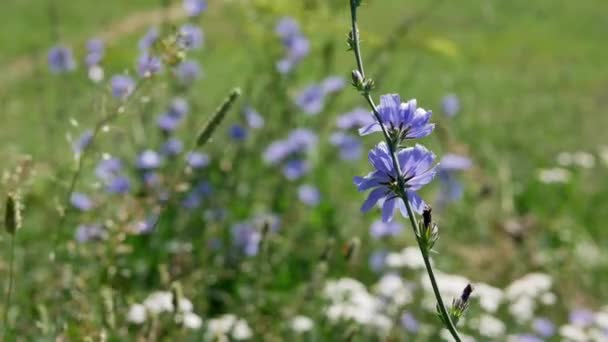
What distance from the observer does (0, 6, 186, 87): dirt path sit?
29.4 ft

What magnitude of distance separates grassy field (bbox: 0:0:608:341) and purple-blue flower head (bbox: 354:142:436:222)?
0.26m

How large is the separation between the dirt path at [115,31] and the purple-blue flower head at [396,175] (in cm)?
678

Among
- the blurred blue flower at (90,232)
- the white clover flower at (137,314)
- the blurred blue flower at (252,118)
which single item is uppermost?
the blurred blue flower at (252,118)

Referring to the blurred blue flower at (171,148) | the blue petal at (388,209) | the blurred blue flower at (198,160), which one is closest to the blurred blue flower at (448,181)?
the blurred blue flower at (198,160)

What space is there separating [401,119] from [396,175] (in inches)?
3.5

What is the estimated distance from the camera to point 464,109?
8.41 m

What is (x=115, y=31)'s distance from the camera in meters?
11.1

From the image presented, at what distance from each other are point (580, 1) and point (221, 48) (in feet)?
18.7

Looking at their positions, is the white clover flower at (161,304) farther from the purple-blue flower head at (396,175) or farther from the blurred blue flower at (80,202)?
the purple-blue flower head at (396,175)

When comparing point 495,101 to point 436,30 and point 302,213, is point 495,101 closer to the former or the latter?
point 436,30

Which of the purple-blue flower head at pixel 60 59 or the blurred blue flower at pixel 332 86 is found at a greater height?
the blurred blue flower at pixel 332 86

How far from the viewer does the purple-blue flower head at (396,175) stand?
4.68 feet

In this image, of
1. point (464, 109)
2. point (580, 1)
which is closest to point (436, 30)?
point (580, 1)

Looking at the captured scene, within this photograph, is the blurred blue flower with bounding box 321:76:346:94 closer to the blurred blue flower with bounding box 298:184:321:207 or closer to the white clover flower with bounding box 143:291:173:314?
the blurred blue flower with bounding box 298:184:321:207
